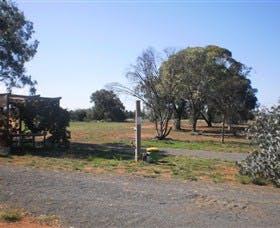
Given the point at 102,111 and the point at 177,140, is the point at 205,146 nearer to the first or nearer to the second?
the point at 177,140

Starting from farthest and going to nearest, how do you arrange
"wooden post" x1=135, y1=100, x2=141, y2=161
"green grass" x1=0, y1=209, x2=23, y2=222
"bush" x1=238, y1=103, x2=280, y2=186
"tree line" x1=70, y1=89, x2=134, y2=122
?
"tree line" x1=70, y1=89, x2=134, y2=122
"wooden post" x1=135, y1=100, x2=141, y2=161
"bush" x1=238, y1=103, x2=280, y2=186
"green grass" x1=0, y1=209, x2=23, y2=222

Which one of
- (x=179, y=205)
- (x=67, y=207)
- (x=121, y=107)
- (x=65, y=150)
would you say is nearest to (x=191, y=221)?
(x=179, y=205)

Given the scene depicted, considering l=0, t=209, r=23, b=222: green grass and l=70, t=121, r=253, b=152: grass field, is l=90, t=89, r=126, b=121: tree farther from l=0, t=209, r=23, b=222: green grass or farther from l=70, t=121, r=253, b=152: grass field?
l=0, t=209, r=23, b=222: green grass

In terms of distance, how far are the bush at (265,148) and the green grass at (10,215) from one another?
6924mm

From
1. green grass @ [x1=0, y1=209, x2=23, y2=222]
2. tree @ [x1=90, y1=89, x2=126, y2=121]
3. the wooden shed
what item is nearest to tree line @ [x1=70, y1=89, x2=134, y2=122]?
tree @ [x1=90, y1=89, x2=126, y2=121]

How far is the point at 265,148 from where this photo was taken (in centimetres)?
1313

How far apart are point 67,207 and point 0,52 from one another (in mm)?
21394

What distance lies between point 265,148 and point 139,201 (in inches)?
199

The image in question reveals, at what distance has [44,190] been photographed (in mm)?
10250

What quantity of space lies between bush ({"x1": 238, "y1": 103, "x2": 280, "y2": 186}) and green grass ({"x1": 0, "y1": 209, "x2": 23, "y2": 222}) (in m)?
6.92

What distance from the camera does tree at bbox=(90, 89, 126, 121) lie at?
91062mm

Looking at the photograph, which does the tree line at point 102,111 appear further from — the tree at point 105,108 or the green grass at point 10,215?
the green grass at point 10,215

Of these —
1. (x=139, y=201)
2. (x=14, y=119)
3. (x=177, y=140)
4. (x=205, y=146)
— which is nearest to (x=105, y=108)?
(x=177, y=140)

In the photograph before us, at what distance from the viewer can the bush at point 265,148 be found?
12.7m
